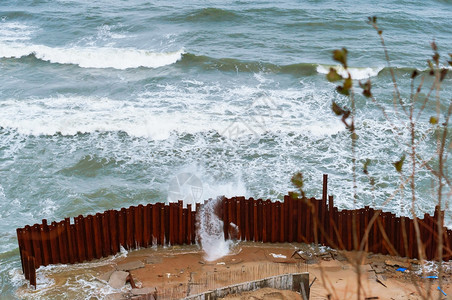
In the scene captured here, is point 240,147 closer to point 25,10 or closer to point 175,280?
point 175,280

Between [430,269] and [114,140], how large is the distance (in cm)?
1234

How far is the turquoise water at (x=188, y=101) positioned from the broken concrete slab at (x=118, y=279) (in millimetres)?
2055

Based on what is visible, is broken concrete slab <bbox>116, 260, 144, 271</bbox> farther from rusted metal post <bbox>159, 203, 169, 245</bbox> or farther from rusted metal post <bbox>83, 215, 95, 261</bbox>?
rusted metal post <bbox>159, 203, 169, 245</bbox>

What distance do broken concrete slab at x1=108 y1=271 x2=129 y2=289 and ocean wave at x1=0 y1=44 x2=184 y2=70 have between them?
1836 cm

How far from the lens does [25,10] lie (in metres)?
40.2

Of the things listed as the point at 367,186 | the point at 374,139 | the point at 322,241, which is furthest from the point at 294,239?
the point at 374,139

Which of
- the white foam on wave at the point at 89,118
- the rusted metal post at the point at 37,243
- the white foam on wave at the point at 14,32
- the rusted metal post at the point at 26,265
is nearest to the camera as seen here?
the rusted metal post at the point at 26,265

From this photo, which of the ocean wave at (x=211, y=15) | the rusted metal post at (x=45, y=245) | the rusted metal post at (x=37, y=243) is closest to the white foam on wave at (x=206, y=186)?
the rusted metal post at (x=45, y=245)

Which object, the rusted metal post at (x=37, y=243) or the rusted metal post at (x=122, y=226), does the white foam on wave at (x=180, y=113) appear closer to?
the rusted metal post at (x=122, y=226)

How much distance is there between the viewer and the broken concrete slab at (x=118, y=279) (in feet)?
41.9

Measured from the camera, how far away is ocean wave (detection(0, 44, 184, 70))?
100 feet

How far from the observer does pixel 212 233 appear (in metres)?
14.3

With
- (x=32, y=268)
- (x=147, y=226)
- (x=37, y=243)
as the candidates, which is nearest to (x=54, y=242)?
(x=37, y=243)

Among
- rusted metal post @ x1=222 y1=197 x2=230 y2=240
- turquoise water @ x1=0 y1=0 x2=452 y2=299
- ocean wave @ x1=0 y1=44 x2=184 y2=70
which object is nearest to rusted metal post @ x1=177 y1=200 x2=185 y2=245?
rusted metal post @ x1=222 y1=197 x2=230 y2=240
